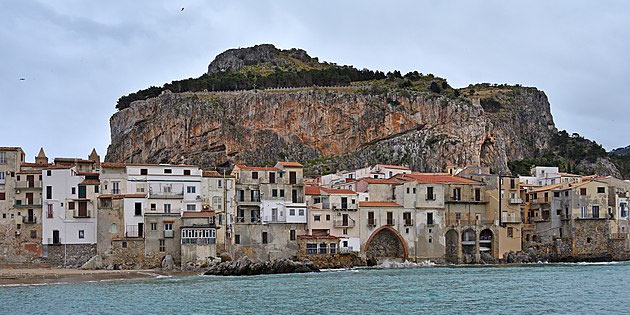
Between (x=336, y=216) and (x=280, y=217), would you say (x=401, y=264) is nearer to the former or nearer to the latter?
(x=336, y=216)

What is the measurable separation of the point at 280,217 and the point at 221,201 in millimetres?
5706

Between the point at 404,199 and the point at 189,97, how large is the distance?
64.3m

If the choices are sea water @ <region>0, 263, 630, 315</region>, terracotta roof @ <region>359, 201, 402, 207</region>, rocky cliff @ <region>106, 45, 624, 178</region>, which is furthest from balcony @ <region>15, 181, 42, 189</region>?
rocky cliff @ <region>106, 45, 624, 178</region>

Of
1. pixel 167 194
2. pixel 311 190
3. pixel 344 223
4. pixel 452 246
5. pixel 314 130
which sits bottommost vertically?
pixel 452 246

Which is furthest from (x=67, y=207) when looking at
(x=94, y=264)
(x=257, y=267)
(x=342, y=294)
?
(x=342, y=294)

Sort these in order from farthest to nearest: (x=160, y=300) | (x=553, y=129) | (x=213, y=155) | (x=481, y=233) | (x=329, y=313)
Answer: (x=553, y=129) → (x=213, y=155) → (x=481, y=233) → (x=160, y=300) → (x=329, y=313)

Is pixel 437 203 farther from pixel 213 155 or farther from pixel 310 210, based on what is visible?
pixel 213 155

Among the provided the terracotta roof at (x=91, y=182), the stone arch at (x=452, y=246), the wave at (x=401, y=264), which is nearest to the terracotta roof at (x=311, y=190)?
the wave at (x=401, y=264)

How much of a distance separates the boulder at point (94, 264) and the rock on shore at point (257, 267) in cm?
965

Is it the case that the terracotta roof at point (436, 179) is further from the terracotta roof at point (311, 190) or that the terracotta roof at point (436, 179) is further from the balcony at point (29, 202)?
the balcony at point (29, 202)

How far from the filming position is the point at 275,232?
79938 mm

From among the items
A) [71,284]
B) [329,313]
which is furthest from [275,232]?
[329,313]

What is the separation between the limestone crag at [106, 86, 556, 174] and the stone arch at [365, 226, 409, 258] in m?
41.8

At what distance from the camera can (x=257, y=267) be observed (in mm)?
73625
